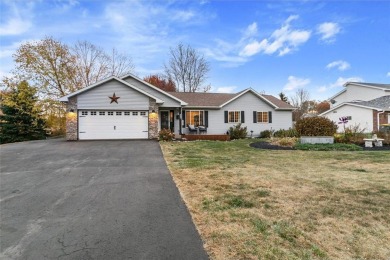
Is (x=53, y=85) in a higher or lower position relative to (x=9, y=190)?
higher

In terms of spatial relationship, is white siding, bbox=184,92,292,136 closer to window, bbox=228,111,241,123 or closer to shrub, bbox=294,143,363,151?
window, bbox=228,111,241,123

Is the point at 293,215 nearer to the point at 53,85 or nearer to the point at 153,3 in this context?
the point at 153,3

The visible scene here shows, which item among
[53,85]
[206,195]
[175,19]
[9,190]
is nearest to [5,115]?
[53,85]

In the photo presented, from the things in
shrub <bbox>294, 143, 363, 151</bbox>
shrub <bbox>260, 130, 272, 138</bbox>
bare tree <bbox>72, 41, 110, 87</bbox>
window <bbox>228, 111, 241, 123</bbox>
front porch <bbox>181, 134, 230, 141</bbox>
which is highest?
bare tree <bbox>72, 41, 110, 87</bbox>

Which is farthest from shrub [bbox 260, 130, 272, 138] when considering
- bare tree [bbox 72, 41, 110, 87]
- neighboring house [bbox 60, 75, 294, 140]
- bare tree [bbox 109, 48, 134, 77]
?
bare tree [bbox 72, 41, 110, 87]

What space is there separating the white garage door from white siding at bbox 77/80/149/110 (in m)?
0.42

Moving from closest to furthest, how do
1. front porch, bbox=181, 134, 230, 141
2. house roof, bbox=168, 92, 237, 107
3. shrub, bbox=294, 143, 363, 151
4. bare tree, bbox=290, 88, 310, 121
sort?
1. shrub, bbox=294, 143, 363, 151
2. front porch, bbox=181, 134, 230, 141
3. house roof, bbox=168, 92, 237, 107
4. bare tree, bbox=290, 88, 310, 121

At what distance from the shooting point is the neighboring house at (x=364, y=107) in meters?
23.7

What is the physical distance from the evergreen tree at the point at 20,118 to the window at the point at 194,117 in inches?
601

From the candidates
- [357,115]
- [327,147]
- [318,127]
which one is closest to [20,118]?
[318,127]

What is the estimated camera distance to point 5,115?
911 inches

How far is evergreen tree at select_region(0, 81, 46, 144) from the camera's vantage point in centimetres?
2281

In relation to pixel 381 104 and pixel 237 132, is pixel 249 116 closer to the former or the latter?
pixel 237 132

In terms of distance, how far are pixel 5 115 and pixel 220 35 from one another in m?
21.7
